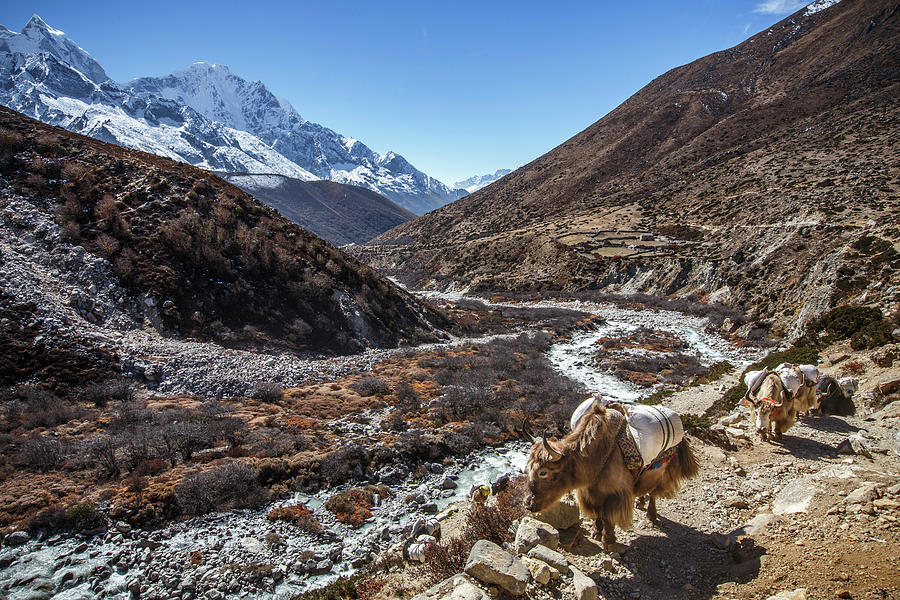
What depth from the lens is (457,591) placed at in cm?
425

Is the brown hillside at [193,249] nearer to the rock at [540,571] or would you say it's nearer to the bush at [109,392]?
the bush at [109,392]

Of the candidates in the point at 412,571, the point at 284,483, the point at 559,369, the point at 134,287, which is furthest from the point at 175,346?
the point at 559,369

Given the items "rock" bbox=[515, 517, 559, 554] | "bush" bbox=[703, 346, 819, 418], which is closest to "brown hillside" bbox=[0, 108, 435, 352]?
"rock" bbox=[515, 517, 559, 554]

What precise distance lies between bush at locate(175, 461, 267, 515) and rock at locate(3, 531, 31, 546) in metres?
2.13

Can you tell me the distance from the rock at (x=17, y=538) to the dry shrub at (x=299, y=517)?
382 cm

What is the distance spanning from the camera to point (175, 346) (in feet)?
51.2

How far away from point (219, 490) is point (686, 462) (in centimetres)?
892

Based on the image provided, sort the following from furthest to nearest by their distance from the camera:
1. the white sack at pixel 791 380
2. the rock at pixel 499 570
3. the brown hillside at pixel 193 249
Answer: the brown hillside at pixel 193 249, the white sack at pixel 791 380, the rock at pixel 499 570

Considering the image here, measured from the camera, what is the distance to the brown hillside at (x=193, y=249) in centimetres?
1772

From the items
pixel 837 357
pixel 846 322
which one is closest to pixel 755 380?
pixel 837 357

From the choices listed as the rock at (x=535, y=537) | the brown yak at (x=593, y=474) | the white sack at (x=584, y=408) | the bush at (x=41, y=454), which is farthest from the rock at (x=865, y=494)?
the bush at (x=41, y=454)

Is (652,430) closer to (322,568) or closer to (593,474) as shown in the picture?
(593,474)

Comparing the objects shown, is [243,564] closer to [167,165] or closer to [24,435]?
[24,435]

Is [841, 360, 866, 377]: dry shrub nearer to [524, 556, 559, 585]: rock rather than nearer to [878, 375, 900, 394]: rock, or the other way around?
[878, 375, 900, 394]: rock
